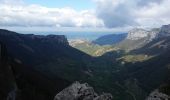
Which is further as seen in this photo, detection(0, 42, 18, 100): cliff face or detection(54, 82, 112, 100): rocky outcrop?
detection(0, 42, 18, 100): cliff face

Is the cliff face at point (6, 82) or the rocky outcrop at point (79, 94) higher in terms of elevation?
the rocky outcrop at point (79, 94)

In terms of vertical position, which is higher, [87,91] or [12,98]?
[87,91]

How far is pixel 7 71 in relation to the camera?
638ft

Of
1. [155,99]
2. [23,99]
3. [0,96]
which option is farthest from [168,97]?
[23,99]

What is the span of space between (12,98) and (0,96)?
500 inches

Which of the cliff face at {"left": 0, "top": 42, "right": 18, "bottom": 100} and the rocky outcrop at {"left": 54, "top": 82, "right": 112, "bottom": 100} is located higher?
the rocky outcrop at {"left": 54, "top": 82, "right": 112, "bottom": 100}

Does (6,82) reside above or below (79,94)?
below

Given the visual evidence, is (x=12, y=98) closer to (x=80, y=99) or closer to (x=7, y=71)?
(x=7, y=71)

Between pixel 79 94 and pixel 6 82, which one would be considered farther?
pixel 6 82

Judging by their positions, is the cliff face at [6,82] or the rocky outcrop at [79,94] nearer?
the rocky outcrop at [79,94]

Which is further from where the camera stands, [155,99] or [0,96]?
[0,96]

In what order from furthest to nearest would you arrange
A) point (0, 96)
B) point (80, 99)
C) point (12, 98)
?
point (12, 98) → point (0, 96) → point (80, 99)

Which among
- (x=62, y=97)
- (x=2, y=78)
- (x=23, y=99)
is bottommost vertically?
(x=23, y=99)

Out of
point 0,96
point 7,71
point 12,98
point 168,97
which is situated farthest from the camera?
point 7,71
